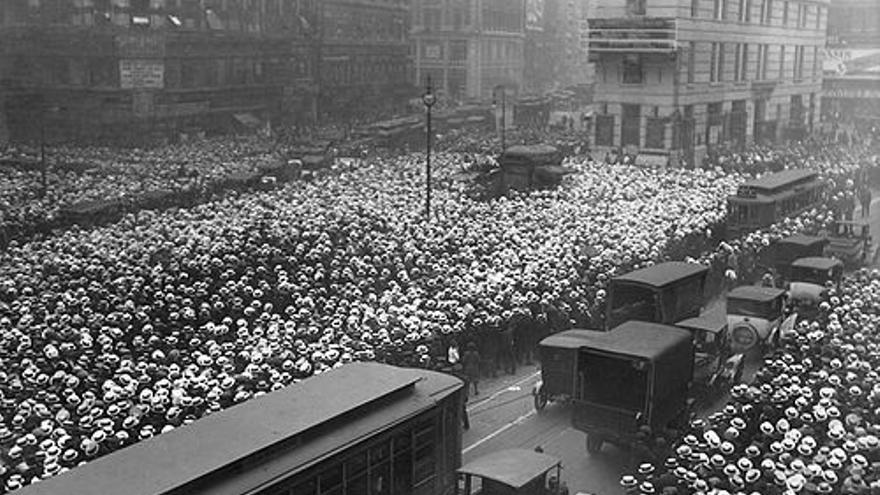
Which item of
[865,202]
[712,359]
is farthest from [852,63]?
[712,359]

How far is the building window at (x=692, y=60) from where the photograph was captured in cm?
4953

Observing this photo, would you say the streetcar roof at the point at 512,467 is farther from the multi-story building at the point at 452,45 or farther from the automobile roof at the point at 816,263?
the multi-story building at the point at 452,45

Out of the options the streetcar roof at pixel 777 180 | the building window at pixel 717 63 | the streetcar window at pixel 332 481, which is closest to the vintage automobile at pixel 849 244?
the streetcar roof at pixel 777 180

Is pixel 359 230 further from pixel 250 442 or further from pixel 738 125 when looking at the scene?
pixel 738 125

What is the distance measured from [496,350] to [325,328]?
342 cm

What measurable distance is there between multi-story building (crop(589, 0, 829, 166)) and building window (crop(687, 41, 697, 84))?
49 mm

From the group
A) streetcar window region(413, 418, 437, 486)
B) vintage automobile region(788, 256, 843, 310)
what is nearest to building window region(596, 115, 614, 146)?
vintage automobile region(788, 256, 843, 310)

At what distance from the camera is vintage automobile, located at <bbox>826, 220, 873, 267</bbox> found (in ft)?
90.9

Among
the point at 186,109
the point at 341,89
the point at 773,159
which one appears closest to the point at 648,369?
the point at 773,159

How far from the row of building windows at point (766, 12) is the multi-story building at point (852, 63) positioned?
403 inches

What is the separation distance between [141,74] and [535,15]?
191 ft

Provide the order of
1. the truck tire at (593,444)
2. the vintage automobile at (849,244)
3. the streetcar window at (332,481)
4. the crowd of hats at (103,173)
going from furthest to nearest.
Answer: the crowd of hats at (103,173)
the vintage automobile at (849,244)
the truck tire at (593,444)
the streetcar window at (332,481)

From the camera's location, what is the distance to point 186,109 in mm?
51000

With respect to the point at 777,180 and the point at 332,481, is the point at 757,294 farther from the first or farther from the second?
the point at 332,481
